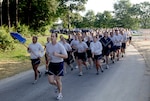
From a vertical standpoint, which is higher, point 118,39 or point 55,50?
point 55,50

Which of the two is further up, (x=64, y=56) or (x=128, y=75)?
(x=64, y=56)

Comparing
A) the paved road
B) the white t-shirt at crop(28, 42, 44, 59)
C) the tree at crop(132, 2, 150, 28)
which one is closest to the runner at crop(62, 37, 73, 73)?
the paved road

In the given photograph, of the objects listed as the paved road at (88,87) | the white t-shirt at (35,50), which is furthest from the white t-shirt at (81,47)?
the white t-shirt at (35,50)

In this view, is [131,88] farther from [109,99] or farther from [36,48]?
[36,48]

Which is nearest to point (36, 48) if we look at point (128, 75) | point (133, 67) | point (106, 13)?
point (128, 75)

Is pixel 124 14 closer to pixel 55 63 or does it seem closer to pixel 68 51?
pixel 68 51

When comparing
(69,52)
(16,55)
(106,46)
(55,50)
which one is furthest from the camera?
(16,55)

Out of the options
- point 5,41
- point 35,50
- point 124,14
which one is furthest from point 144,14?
point 35,50

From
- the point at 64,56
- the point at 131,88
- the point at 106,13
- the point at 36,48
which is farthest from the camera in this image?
the point at 106,13

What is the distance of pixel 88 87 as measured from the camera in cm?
1267

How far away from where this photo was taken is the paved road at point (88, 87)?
10.9m

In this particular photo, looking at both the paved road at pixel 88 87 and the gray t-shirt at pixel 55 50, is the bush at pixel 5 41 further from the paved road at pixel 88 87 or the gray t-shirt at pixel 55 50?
the gray t-shirt at pixel 55 50

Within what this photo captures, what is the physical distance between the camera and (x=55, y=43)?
10477 mm

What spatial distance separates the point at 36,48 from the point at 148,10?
382 ft
